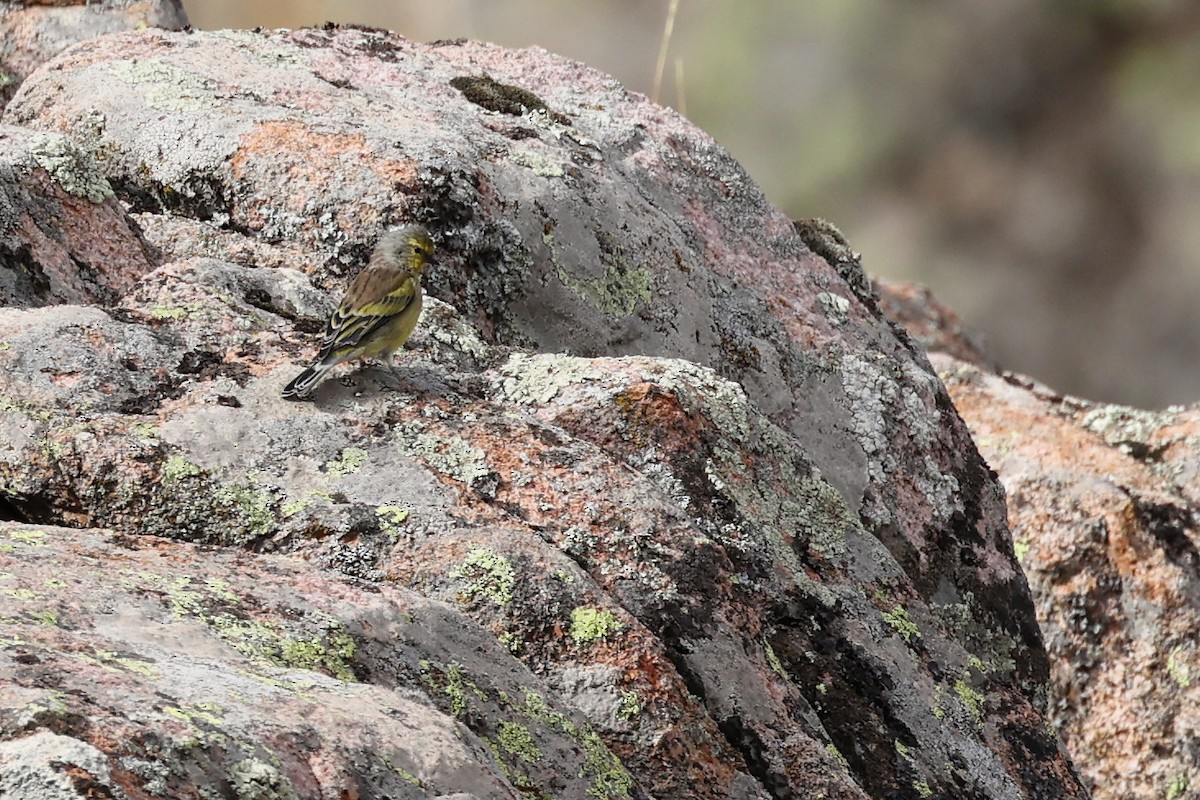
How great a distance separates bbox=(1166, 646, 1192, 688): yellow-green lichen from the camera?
10547mm

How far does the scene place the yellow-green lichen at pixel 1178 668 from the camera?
415 inches

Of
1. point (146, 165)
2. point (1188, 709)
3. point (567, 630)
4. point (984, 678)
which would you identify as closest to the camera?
point (567, 630)

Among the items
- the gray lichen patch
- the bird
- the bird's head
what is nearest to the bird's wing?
the bird

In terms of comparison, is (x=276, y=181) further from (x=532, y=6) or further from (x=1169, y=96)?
(x=1169, y=96)

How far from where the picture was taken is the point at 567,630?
20.8 ft

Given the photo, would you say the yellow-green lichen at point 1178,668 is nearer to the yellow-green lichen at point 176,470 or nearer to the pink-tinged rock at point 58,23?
the yellow-green lichen at point 176,470

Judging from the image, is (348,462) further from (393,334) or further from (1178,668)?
(1178,668)

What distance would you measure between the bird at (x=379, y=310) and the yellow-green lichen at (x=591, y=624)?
179cm

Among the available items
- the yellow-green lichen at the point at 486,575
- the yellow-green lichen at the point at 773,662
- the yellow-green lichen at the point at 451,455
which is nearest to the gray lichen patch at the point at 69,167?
the yellow-green lichen at the point at 451,455

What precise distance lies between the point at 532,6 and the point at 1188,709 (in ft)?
80.9

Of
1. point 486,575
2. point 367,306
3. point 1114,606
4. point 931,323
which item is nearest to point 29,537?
point 486,575

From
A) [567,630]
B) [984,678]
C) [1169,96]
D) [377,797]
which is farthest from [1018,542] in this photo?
[1169,96]

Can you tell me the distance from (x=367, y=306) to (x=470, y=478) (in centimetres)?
102

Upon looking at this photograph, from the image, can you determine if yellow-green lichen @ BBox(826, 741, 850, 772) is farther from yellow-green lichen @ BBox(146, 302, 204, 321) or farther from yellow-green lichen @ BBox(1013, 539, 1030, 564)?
yellow-green lichen @ BBox(1013, 539, 1030, 564)
